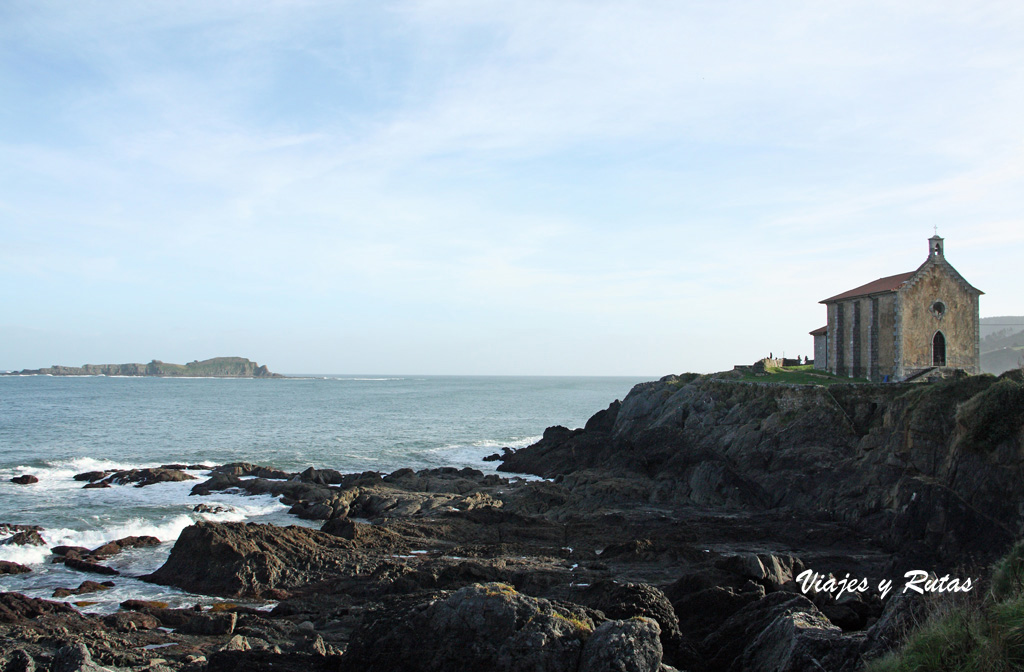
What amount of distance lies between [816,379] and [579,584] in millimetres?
25959

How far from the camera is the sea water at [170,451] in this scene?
18844mm

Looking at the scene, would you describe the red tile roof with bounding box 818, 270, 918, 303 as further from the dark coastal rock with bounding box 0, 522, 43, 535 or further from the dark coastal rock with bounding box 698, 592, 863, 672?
the dark coastal rock with bounding box 0, 522, 43, 535

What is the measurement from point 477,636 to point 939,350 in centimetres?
3442

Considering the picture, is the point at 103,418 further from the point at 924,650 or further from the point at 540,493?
the point at 924,650

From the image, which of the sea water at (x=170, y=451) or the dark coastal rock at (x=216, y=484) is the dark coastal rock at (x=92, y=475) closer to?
the sea water at (x=170, y=451)

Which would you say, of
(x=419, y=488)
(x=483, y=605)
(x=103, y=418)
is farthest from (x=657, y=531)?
(x=103, y=418)

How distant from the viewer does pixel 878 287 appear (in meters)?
36.1

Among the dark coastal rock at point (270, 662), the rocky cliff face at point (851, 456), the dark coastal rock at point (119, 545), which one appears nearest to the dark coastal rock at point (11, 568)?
the dark coastal rock at point (119, 545)

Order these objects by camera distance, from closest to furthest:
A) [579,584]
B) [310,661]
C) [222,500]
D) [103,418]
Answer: [310,661] < [579,584] < [222,500] < [103,418]

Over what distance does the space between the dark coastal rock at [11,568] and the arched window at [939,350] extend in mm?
38026

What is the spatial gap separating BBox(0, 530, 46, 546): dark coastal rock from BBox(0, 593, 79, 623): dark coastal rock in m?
5.87

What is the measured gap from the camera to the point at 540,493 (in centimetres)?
2648

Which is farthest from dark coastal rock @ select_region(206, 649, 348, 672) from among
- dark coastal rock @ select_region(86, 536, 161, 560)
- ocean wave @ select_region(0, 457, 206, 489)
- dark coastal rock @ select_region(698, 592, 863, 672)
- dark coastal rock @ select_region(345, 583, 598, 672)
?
ocean wave @ select_region(0, 457, 206, 489)

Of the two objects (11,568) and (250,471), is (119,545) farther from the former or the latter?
(250,471)
